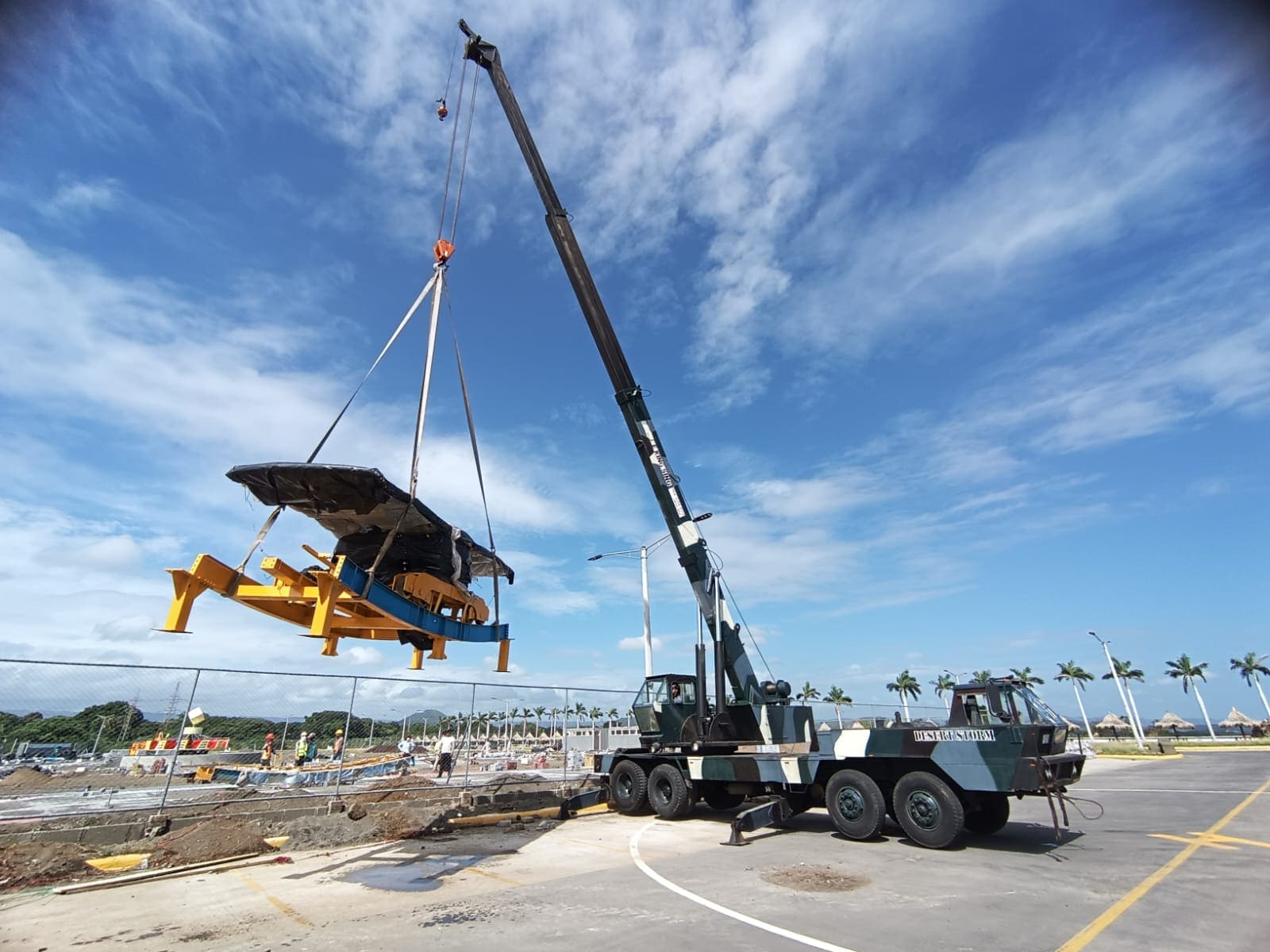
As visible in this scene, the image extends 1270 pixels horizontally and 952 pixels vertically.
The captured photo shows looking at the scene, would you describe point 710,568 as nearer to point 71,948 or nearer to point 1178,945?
point 1178,945

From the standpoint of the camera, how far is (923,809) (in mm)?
9383

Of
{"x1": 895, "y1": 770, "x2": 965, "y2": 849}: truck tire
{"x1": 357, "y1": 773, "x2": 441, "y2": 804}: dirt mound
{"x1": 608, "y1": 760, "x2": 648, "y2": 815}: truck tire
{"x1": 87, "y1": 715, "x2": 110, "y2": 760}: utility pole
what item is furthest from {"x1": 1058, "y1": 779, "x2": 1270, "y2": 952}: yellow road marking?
{"x1": 87, "y1": 715, "x2": 110, "y2": 760}: utility pole

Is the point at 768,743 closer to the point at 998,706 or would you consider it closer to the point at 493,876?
the point at 998,706

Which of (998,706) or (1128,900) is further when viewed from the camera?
(998,706)

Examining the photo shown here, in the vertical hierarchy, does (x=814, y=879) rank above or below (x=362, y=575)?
below

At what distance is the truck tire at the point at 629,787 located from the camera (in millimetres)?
13570

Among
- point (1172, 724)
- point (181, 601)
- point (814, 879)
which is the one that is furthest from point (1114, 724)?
point (181, 601)

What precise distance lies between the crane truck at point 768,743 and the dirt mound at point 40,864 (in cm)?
920

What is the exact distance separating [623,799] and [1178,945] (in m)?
10.4

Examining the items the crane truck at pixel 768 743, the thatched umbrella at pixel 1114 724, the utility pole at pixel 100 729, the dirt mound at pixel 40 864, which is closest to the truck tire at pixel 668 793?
the crane truck at pixel 768 743

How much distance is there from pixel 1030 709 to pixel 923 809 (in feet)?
8.16

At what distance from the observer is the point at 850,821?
10.1m

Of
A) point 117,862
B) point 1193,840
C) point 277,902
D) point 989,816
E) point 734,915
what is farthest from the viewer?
point 989,816

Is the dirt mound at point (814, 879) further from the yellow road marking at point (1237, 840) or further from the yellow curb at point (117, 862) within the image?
the yellow curb at point (117, 862)
